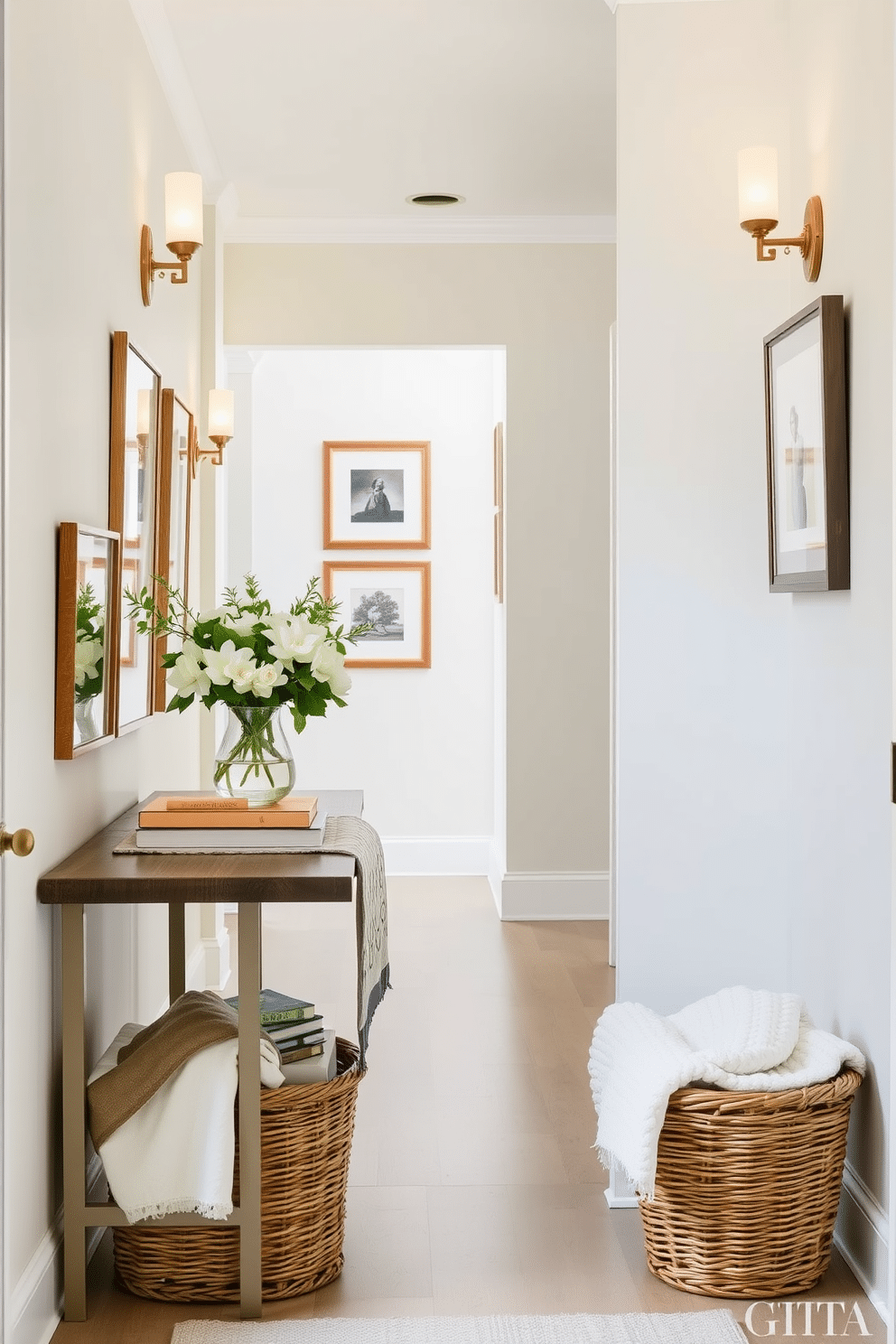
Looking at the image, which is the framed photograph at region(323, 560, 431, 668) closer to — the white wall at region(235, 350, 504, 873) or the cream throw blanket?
the white wall at region(235, 350, 504, 873)

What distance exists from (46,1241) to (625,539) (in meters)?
1.72

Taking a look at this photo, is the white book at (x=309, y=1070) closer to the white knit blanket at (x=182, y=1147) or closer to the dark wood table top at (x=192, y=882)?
the white knit blanket at (x=182, y=1147)

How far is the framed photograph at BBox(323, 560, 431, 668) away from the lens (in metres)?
6.30

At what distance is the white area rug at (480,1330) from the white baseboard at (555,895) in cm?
A: 315

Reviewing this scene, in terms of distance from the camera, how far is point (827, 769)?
2574mm

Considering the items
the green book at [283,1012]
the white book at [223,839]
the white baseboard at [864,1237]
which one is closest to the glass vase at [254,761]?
the white book at [223,839]

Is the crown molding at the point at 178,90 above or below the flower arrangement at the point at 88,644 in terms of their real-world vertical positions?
above

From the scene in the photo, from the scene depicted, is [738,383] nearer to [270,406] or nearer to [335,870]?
[335,870]

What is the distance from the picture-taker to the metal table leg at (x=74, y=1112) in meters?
2.26

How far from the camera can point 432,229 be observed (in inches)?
201

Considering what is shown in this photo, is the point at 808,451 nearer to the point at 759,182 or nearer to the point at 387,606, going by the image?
the point at 759,182

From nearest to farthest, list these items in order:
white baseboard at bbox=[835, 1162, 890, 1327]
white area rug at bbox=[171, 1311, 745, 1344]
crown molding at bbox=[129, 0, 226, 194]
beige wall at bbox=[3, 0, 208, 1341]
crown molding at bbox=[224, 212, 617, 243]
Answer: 1. beige wall at bbox=[3, 0, 208, 1341]
2. white area rug at bbox=[171, 1311, 745, 1344]
3. white baseboard at bbox=[835, 1162, 890, 1327]
4. crown molding at bbox=[129, 0, 226, 194]
5. crown molding at bbox=[224, 212, 617, 243]

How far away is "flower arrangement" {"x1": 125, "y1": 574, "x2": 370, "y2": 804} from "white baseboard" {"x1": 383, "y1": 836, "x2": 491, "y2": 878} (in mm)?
3828

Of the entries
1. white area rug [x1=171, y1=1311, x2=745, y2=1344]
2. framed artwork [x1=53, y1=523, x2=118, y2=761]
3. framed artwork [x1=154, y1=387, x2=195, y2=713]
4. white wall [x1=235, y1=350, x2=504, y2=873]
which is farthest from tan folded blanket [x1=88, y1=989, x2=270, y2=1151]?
white wall [x1=235, y1=350, x2=504, y2=873]
